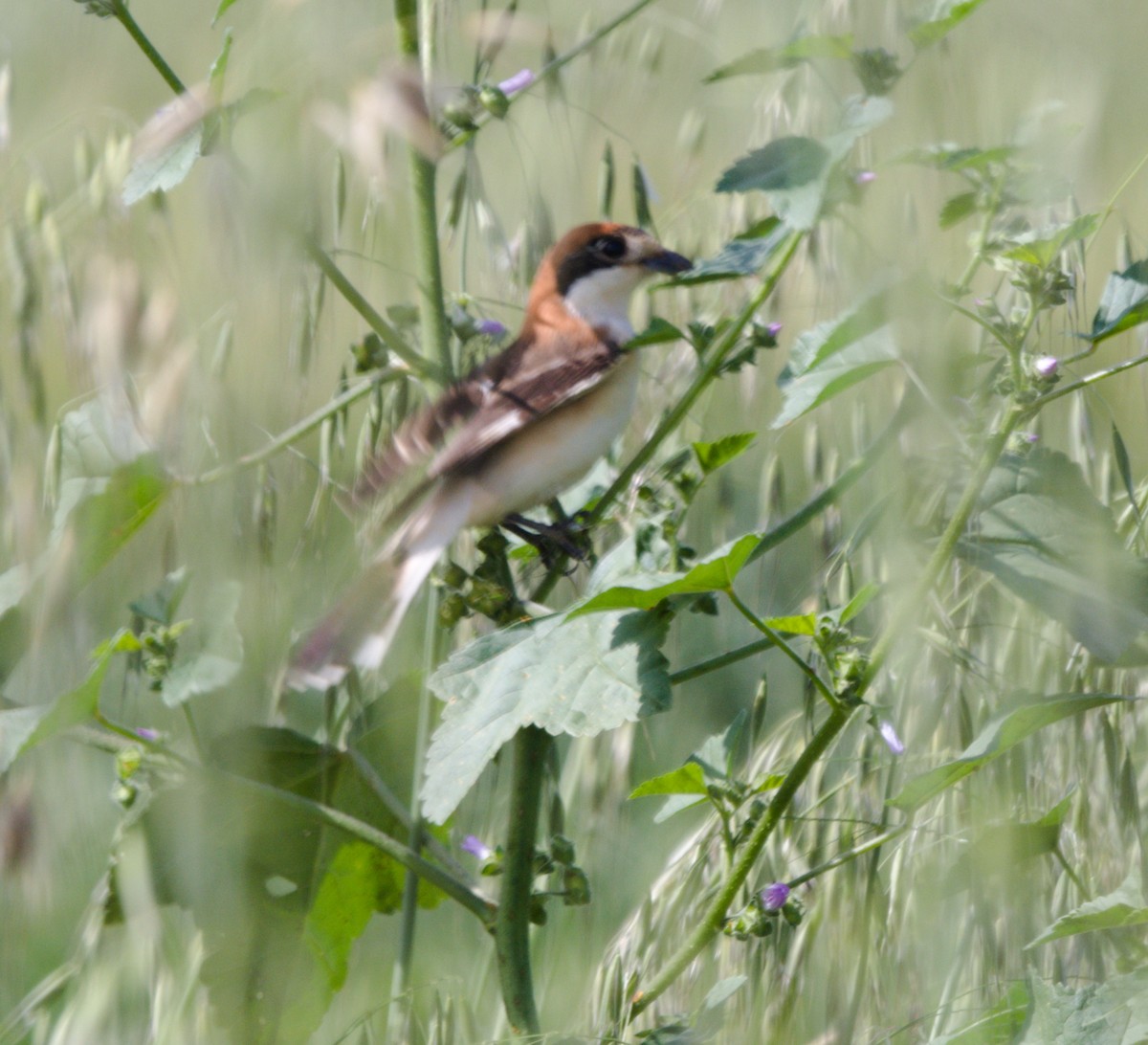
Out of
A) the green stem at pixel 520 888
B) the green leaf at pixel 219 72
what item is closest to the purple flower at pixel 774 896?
the green stem at pixel 520 888

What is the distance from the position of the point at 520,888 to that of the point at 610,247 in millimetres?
1577

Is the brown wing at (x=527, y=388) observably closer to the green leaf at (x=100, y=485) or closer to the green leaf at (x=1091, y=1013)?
the green leaf at (x=100, y=485)

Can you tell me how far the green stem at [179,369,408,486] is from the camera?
1.15 meters

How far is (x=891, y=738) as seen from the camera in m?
1.39

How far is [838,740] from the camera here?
161 centimetres

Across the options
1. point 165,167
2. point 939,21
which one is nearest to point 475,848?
point 165,167

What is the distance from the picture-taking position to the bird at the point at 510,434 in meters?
1.57

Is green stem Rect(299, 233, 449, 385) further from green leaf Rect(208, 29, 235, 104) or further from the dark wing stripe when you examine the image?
green leaf Rect(208, 29, 235, 104)

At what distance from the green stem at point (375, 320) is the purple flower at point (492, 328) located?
173mm

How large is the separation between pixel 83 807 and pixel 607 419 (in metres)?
1.05

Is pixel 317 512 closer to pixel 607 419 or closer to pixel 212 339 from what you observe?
pixel 212 339

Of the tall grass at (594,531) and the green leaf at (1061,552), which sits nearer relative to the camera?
the tall grass at (594,531)

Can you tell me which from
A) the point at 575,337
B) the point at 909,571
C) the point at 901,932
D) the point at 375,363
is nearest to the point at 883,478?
the point at 909,571

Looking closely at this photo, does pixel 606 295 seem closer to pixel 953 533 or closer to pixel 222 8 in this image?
pixel 222 8
